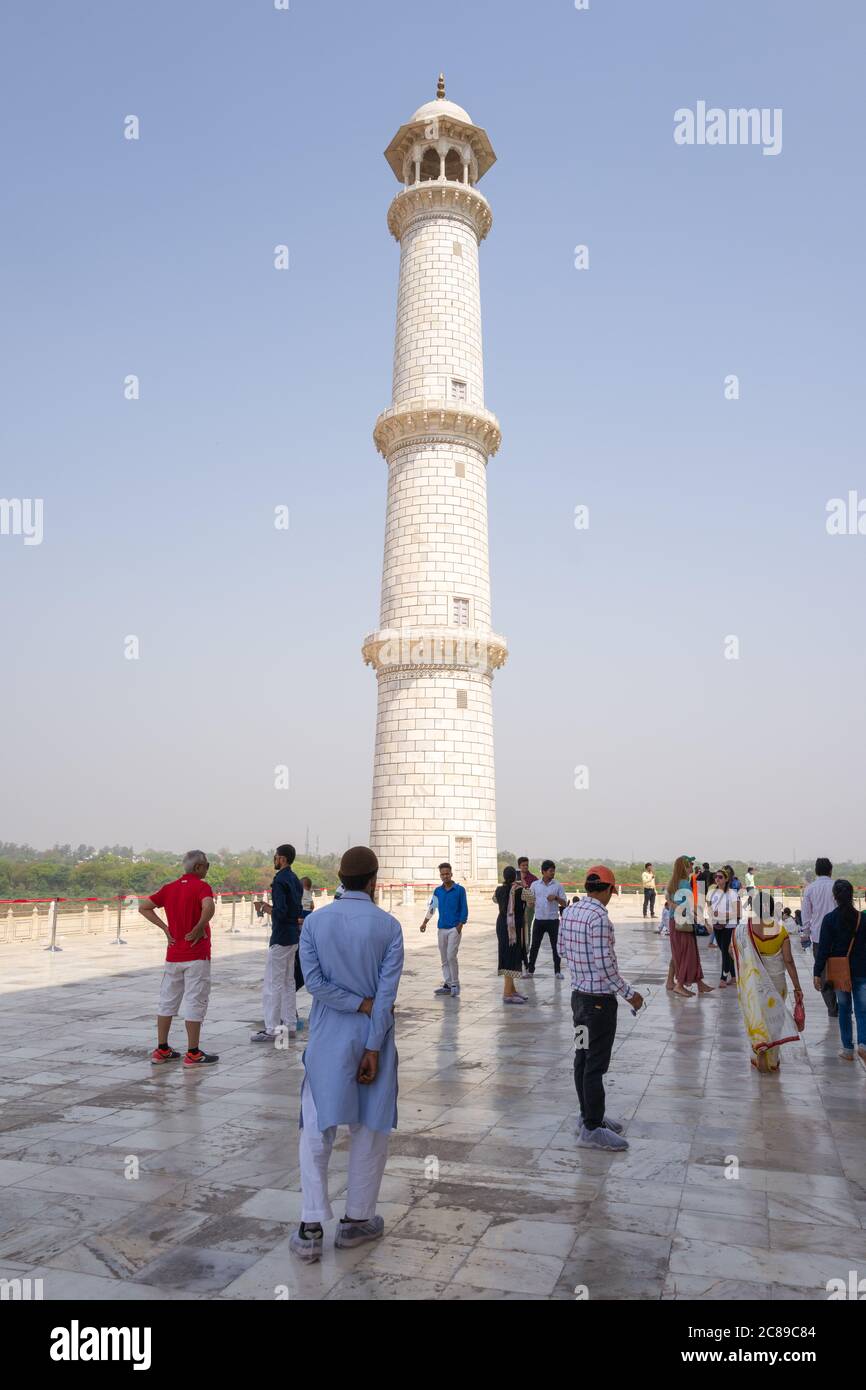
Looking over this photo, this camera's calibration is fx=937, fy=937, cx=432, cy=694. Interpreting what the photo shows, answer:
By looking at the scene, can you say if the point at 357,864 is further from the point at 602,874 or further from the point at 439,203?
the point at 439,203

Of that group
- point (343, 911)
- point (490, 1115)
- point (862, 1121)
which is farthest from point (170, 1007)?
point (862, 1121)

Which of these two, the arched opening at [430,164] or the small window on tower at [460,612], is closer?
the small window on tower at [460,612]

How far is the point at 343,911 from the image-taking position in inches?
201

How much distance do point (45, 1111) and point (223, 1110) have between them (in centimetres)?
141

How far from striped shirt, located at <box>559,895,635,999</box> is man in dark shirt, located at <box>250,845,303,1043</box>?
3893 millimetres

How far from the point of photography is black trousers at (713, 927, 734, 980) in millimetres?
14039

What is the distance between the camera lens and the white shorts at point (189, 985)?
29.5 ft

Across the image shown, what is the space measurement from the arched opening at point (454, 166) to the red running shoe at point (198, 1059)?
3404 centimetres

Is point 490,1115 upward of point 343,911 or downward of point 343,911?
downward

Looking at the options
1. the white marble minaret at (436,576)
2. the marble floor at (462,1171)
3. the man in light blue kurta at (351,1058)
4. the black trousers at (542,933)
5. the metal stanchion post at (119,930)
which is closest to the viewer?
the marble floor at (462,1171)

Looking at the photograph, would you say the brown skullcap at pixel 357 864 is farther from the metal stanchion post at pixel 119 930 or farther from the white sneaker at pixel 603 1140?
the metal stanchion post at pixel 119 930

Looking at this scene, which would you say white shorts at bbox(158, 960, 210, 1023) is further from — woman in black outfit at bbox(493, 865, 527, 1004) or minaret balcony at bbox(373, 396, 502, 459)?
minaret balcony at bbox(373, 396, 502, 459)

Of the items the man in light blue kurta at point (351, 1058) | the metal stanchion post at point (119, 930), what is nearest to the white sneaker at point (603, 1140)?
the man in light blue kurta at point (351, 1058)
